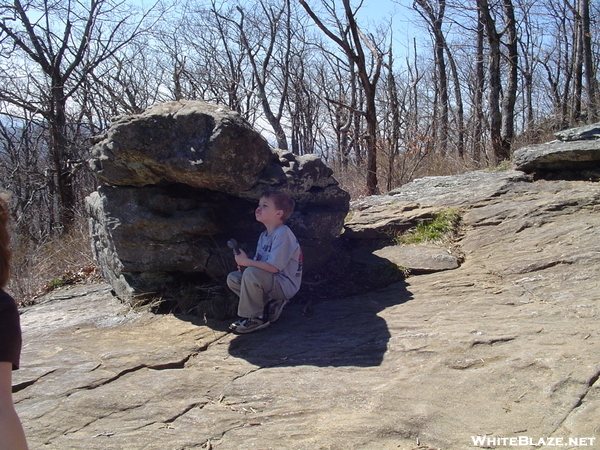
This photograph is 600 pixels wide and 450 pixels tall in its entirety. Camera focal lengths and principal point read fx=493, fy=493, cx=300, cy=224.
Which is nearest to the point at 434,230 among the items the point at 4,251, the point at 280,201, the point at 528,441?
the point at 280,201

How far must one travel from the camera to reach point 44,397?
3.10 m

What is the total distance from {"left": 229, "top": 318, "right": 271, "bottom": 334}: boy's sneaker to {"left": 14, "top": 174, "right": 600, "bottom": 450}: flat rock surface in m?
0.07

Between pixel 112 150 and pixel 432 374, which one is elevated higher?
pixel 112 150

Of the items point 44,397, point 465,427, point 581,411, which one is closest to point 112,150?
point 44,397

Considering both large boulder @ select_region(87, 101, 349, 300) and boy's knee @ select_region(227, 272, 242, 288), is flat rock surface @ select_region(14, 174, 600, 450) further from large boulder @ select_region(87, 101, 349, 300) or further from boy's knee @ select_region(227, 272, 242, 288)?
large boulder @ select_region(87, 101, 349, 300)

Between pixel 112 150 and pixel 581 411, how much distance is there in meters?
4.00

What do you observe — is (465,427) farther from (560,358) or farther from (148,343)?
(148,343)

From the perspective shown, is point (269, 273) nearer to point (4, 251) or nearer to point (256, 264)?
point (256, 264)

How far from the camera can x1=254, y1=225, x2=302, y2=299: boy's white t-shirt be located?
12.7 ft

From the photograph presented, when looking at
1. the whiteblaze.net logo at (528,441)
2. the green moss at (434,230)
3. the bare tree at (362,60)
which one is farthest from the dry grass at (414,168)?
the whiteblaze.net logo at (528,441)

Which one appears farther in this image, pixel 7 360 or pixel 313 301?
pixel 313 301

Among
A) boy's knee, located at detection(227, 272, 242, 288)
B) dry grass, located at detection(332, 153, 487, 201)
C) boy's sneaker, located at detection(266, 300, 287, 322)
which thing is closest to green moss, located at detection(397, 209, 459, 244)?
boy's sneaker, located at detection(266, 300, 287, 322)

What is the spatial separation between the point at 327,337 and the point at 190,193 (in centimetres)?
216

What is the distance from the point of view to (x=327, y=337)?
3.71 meters
